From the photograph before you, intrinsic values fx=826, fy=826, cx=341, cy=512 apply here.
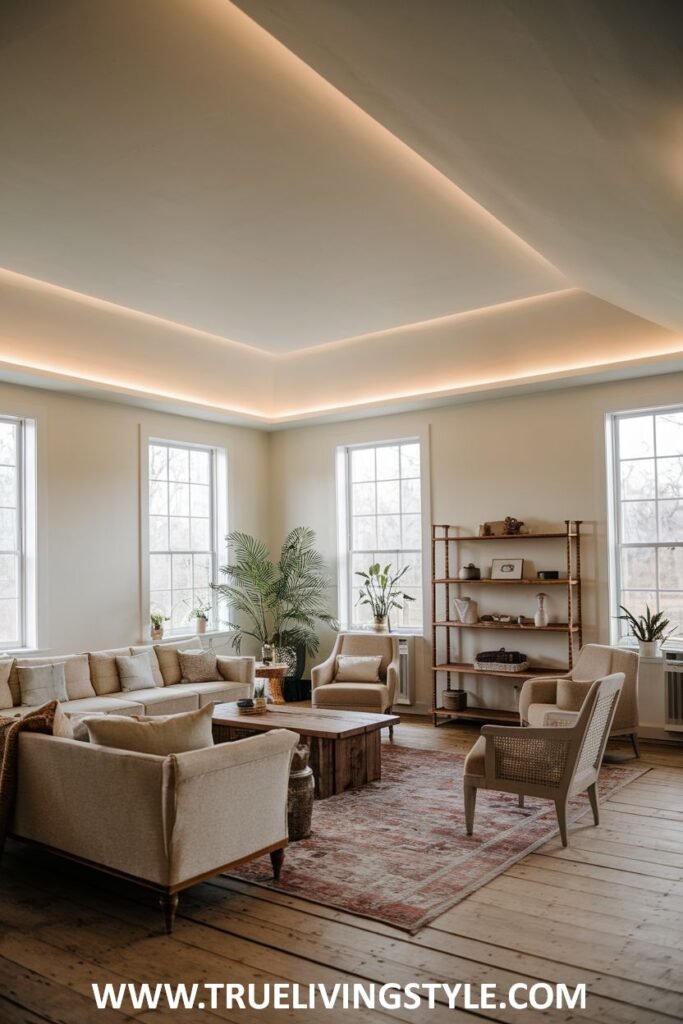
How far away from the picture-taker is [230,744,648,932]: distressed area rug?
3.93 metres

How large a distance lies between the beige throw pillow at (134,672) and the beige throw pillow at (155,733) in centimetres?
331

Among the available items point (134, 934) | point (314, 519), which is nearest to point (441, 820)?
point (134, 934)

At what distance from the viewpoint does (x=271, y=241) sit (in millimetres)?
5832

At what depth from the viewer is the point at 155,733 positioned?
388cm

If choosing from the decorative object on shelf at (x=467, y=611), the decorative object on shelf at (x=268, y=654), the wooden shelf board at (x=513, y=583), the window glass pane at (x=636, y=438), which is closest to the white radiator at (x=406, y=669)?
the decorative object on shelf at (x=467, y=611)

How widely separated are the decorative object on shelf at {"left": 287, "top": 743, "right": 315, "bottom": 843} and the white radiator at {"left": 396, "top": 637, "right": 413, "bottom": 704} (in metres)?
3.92

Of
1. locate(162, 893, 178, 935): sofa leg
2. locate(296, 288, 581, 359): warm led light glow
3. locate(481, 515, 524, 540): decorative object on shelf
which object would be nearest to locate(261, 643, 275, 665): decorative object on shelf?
locate(481, 515, 524, 540): decorative object on shelf

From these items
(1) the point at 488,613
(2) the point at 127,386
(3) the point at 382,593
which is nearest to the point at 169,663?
(3) the point at 382,593

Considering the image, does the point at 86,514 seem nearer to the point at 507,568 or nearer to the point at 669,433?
the point at 507,568

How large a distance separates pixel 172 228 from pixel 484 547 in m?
4.45

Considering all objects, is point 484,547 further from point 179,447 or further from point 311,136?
point 311,136

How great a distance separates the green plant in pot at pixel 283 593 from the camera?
30.6 ft

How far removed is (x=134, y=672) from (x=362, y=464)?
12.0 feet

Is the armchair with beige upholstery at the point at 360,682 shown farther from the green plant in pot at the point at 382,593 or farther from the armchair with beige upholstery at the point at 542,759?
the armchair with beige upholstery at the point at 542,759
